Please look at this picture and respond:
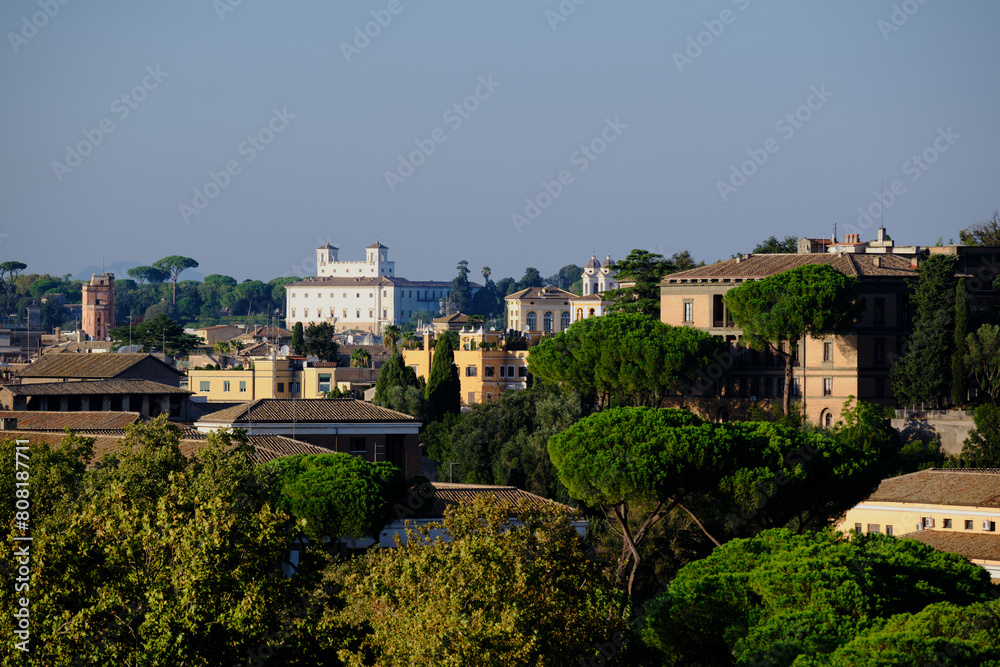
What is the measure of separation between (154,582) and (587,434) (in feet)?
50.9

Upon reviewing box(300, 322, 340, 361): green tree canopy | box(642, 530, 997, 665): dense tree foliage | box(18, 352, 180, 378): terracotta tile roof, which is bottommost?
box(642, 530, 997, 665): dense tree foliage

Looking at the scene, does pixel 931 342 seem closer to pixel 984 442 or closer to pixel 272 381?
pixel 984 442

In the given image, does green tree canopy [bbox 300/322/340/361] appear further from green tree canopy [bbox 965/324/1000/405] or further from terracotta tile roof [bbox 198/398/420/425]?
green tree canopy [bbox 965/324/1000/405]

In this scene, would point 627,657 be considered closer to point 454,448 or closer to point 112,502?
point 112,502

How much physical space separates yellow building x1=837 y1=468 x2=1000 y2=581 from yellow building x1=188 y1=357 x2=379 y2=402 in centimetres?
3461

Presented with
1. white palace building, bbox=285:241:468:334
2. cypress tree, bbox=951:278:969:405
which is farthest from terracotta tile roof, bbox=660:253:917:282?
white palace building, bbox=285:241:468:334

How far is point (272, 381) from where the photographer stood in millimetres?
71312

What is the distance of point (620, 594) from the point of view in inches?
829

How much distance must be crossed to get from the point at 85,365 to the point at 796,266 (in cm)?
2675

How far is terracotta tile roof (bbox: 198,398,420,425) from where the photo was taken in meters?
40.4

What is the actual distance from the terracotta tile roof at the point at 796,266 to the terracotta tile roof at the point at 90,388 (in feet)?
68.1

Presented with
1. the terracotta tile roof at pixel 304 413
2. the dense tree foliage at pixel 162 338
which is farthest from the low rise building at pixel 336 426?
the dense tree foliage at pixel 162 338

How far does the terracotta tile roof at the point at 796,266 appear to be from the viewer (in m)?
54.4

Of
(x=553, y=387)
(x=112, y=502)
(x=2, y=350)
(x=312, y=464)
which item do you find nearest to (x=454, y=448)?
(x=553, y=387)
